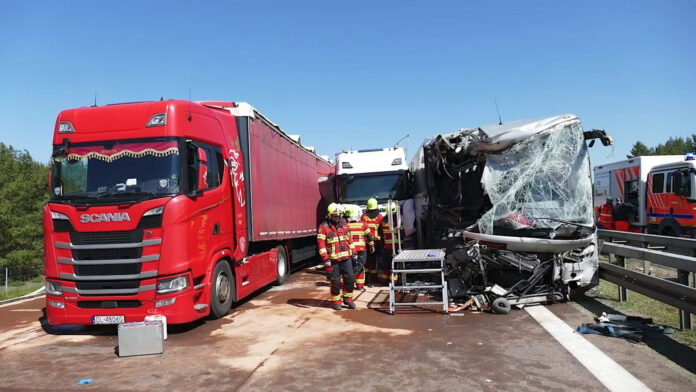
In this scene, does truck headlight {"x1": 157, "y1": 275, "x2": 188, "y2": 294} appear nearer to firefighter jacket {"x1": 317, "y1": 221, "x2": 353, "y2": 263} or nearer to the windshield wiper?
the windshield wiper

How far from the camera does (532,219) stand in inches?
296

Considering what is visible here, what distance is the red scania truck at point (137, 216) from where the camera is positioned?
6.40 metres

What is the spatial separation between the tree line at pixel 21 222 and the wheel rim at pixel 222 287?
1262 inches

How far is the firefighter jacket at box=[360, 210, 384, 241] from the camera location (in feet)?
32.8

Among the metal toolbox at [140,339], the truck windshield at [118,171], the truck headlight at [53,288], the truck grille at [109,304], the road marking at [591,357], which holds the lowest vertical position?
the road marking at [591,357]

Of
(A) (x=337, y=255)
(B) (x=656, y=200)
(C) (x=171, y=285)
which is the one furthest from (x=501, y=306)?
(B) (x=656, y=200)

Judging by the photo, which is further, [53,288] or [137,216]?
[53,288]

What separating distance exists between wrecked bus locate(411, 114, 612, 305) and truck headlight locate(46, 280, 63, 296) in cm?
582

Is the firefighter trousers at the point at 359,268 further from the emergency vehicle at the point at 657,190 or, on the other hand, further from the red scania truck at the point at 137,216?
the emergency vehicle at the point at 657,190

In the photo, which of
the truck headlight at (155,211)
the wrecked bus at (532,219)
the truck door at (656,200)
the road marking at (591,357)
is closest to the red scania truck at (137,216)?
the truck headlight at (155,211)

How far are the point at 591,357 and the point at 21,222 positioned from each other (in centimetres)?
3798

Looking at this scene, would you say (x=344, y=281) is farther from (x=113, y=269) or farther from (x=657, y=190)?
(x=657, y=190)

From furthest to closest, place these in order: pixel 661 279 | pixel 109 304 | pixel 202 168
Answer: pixel 202 168 → pixel 109 304 → pixel 661 279

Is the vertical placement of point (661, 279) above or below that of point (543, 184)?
below
